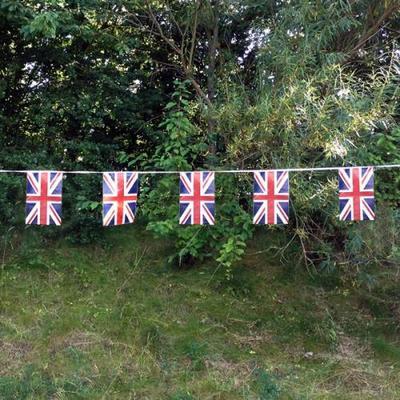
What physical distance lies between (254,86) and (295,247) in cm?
204

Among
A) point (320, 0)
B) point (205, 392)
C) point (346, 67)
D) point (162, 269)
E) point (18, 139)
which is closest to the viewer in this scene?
point (205, 392)

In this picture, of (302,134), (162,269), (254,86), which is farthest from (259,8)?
(162,269)

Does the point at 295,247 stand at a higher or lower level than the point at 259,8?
lower

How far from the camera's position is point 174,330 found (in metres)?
5.87

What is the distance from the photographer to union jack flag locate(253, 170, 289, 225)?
506 cm

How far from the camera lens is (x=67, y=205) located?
7008mm

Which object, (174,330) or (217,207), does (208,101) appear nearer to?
(217,207)

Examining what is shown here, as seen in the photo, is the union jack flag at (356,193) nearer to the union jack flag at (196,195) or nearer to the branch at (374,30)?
the union jack flag at (196,195)

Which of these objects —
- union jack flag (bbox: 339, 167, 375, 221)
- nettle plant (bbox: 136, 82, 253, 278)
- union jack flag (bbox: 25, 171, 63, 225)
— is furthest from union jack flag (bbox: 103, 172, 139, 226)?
union jack flag (bbox: 339, 167, 375, 221)

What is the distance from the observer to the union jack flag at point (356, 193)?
4914mm

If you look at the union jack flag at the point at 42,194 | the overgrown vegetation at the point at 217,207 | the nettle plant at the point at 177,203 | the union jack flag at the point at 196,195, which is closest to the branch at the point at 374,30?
the overgrown vegetation at the point at 217,207

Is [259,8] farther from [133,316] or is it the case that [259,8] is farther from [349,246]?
[133,316]

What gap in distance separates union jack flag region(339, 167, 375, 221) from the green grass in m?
1.56

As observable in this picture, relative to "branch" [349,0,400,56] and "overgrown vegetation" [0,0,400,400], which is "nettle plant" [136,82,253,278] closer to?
"overgrown vegetation" [0,0,400,400]
